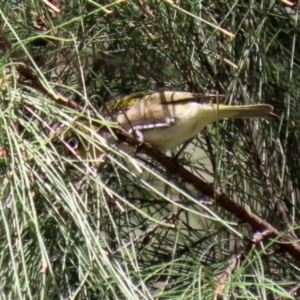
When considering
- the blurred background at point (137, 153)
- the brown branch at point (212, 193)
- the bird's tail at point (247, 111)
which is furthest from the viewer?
the bird's tail at point (247, 111)

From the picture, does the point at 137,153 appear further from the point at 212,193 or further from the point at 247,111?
the point at 247,111

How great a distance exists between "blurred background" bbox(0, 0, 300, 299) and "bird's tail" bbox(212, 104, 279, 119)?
34 mm

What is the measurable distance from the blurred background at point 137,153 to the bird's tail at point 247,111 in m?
0.03

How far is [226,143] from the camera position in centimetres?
162

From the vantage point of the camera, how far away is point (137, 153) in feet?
4.71

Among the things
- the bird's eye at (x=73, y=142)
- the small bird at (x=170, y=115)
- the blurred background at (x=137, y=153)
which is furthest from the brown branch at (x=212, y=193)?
the small bird at (x=170, y=115)


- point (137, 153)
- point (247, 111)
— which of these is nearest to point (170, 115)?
point (247, 111)

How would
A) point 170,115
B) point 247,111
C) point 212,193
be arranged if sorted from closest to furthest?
point 212,193, point 247,111, point 170,115

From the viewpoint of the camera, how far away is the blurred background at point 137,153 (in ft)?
3.59

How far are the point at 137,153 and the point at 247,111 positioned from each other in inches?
12.6

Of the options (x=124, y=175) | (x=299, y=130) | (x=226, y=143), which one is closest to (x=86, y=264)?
(x=124, y=175)

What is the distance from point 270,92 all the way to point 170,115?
0.87ft

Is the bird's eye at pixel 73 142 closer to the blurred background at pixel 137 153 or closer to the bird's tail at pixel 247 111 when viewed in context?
the blurred background at pixel 137 153

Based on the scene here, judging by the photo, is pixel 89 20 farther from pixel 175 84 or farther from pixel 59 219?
pixel 59 219
